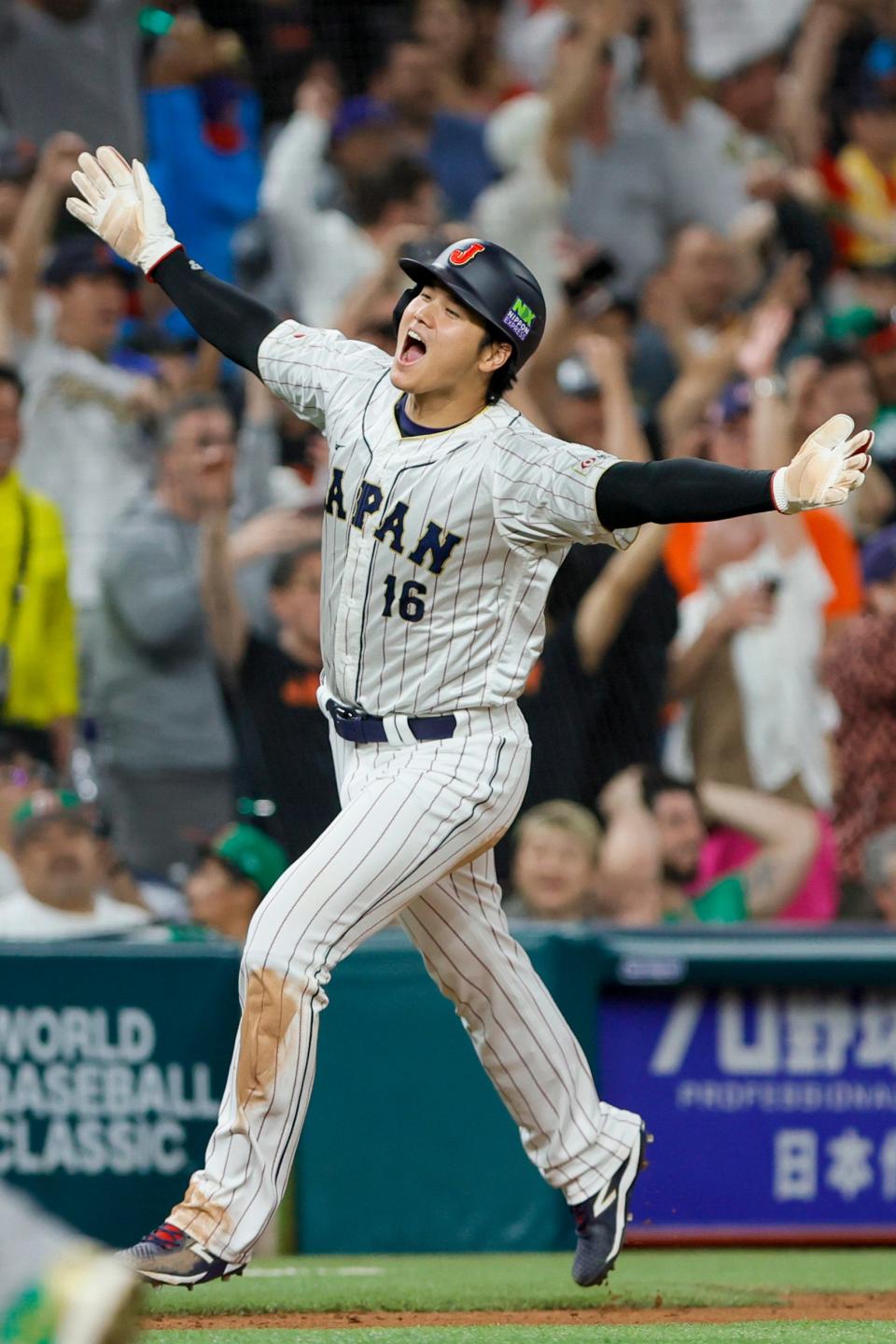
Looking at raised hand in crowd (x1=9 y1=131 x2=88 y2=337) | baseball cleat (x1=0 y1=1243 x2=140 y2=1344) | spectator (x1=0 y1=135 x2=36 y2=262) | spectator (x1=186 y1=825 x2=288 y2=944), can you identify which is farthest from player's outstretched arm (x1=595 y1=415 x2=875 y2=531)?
spectator (x1=0 y1=135 x2=36 y2=262)

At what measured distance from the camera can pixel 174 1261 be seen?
12.5 ft

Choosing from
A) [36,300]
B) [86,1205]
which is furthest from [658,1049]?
[36,300]

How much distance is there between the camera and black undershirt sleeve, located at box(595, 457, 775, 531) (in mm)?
3846

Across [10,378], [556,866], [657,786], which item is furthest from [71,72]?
[556,866]

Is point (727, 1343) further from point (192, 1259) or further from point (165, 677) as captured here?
point (165, 677)

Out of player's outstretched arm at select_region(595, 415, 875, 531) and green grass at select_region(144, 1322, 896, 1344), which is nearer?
player's outstretched arm at select_region(595, 415, 875, 531)

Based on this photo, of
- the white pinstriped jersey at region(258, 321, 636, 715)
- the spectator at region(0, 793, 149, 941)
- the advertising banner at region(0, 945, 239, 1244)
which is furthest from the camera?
the spectator at region(0, 793, 149, 941)

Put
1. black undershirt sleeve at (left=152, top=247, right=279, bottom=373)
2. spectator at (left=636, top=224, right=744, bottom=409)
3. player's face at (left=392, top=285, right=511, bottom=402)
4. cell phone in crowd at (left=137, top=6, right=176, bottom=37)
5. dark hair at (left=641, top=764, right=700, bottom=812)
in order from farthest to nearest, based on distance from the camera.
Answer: cell phone in crowd at (left=137, top=6, right=176, bottom=37) → spectator at (left=636, top=224, right=744, bottom=409) → dark hair at (left=641, top=764, right=700, bottom=812) → black undershirt sleeve at (left=152, top=247, right=279, bottom=373) → player's face at (left=392, top=285, right=511, bottom=402)

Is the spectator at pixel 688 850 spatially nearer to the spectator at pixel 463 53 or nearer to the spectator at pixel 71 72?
the spectator at pixel 71 72

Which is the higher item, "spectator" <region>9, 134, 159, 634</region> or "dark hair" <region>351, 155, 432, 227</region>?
"dark hair" <region>351, 155, 432, 227</region>

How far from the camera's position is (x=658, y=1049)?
6.27 metres

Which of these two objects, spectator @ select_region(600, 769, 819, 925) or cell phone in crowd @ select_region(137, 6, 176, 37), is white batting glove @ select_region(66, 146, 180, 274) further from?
cell phone in crowd @ select_region(137, 6, 176, 37)

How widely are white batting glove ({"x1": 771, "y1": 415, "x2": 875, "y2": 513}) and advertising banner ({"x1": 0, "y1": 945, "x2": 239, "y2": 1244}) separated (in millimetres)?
2916

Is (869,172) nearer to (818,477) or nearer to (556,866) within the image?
(556,866)
